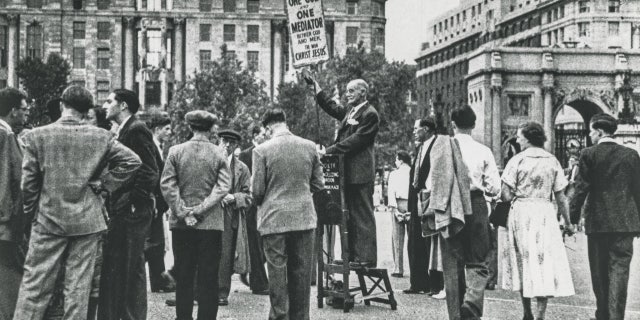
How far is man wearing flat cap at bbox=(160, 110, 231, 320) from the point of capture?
827 centimetres

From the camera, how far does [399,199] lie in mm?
13875

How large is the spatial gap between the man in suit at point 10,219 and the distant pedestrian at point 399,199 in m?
7.08

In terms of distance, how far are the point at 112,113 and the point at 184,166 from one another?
0.91m

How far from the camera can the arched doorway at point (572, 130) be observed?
55.3 meters

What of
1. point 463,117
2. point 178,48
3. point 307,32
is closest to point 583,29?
point 178,48

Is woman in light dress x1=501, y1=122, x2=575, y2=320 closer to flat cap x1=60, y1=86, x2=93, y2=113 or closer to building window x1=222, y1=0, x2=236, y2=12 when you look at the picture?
flat cap x1=60, y1=86, x2=93, y2=113

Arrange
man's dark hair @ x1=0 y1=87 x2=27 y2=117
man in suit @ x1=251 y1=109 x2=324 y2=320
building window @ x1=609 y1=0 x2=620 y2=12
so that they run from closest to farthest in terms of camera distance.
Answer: man's dark hair @ x1=0 y1=87 x2=27 y2=117 < man in suit @ x1=251 y1=109 x2=324 y2=320 < building window @ x1=609 y1=0 x2=620 y2=12

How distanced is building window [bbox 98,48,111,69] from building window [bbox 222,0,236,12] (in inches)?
506

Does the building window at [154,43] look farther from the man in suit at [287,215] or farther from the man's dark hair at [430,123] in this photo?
the man in suit at [287,215]

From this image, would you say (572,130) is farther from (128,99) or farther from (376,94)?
(128,99)

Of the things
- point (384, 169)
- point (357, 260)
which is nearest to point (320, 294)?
point (357, 260)

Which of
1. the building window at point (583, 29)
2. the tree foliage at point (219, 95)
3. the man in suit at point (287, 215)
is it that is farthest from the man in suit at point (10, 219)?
the building window at point (583, 29)

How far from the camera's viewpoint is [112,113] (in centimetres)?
852

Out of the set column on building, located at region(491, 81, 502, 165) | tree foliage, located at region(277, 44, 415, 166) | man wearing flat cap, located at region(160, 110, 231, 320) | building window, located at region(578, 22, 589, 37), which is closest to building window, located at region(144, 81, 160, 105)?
tree foliage, located at region(277, 44, 415, 166)
